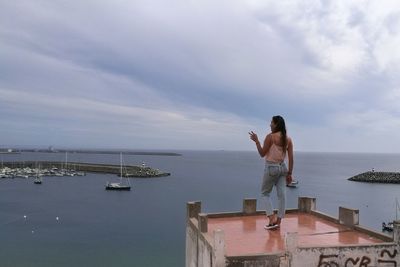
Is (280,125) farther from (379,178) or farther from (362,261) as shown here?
(379,178)

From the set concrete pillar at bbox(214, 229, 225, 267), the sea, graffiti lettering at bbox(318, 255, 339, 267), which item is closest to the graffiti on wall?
graffiti lettering at bbox(318, 255, 339, 267)

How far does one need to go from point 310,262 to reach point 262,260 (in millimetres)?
862

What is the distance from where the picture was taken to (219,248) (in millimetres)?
6336

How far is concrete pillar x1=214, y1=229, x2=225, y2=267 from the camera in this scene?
6.31 m

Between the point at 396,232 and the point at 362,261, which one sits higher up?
the point at 396,232

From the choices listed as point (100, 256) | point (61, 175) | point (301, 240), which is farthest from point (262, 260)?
point (61, 175)

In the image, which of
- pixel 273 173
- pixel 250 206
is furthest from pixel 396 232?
pixel 250 206

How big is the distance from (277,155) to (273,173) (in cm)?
41

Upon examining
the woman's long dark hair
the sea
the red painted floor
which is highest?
the woman's long dark hair

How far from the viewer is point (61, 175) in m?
104

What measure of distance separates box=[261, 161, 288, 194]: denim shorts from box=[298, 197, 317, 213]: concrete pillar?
2.82 metres

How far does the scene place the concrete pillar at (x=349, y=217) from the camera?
8750 millimetres

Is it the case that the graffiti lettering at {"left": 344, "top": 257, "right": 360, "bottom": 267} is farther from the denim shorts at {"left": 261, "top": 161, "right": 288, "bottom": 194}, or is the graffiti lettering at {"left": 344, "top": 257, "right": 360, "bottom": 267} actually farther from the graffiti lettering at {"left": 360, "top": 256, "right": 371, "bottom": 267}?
the denim shorts at {"left": 261, "top": 161, "right": 288, "bottom": 194}

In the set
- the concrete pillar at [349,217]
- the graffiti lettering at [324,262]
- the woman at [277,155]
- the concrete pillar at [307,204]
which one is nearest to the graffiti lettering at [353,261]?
the graffiti lettering at [324,262]
